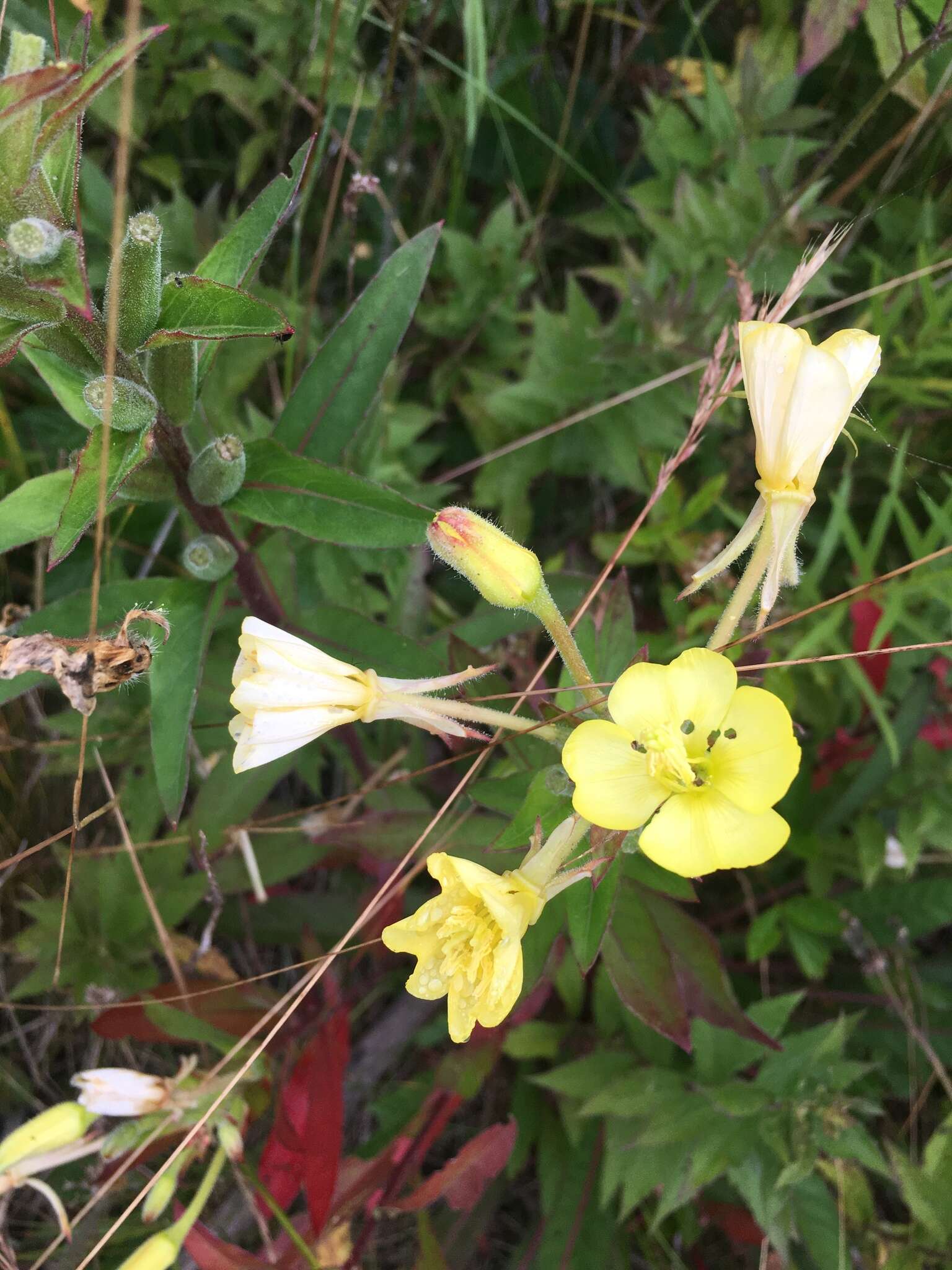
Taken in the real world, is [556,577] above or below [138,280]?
below

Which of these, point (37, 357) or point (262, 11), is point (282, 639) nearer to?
point (37, 357)

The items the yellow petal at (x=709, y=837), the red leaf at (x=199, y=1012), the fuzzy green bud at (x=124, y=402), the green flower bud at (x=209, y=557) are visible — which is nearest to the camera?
the yellow petal at (x=709, y=837)

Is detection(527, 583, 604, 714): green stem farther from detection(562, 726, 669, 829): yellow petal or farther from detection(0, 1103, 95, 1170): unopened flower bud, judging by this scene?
detection(0, 1103, 95, 1170): unopened flower bud

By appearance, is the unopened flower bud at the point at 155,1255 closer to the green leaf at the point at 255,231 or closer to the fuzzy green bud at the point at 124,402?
the fuzzy green bud at the point at 124,402

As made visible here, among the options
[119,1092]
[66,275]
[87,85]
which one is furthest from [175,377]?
[119,1092]

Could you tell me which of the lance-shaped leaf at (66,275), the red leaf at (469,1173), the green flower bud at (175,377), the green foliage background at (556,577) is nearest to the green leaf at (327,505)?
the green foliage background at (556,577)

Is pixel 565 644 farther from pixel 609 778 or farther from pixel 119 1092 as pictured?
pixel 119 1092
